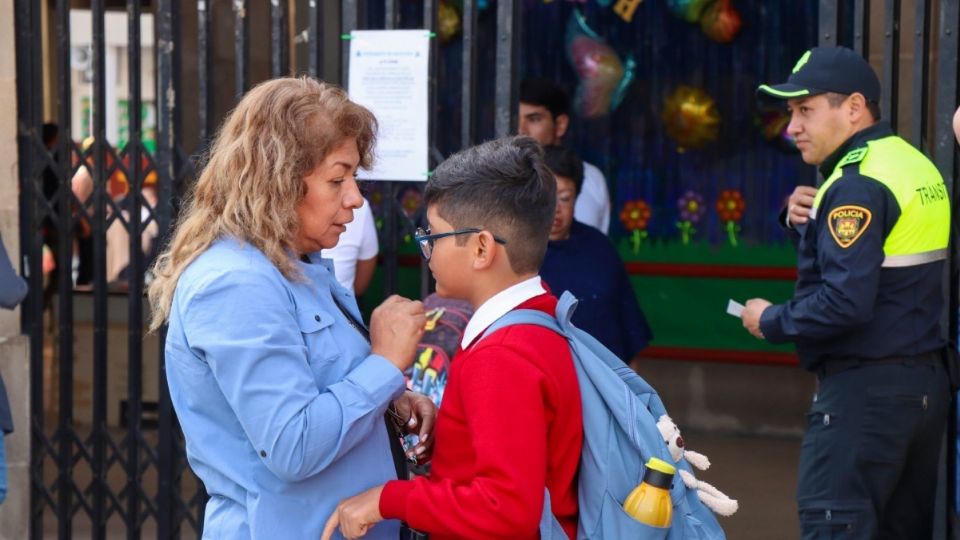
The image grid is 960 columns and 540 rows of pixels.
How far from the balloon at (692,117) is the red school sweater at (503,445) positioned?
20.6ft

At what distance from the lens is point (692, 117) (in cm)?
857

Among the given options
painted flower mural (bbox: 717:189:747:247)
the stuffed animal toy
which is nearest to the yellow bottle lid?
the stuffed animal toy

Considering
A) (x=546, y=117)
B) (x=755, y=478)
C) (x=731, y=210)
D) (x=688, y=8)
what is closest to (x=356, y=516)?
(x=546, y=117)

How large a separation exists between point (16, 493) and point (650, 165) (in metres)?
4.83

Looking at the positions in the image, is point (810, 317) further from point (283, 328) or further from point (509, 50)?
point (283, 328)

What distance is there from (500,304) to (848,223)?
5.90 feet

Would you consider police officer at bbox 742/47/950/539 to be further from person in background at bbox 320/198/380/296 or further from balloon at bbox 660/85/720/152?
balloon at bbox 660/85/720/152

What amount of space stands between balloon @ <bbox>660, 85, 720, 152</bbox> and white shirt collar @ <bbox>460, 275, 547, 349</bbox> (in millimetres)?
6232

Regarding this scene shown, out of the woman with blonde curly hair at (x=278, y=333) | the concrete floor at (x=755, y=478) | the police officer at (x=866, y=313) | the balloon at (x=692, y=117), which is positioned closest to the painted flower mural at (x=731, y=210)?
the balloon at (x=692, y=117)

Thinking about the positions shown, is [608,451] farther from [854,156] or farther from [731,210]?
[731,210]

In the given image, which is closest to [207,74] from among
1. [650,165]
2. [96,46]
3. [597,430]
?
[96,46]

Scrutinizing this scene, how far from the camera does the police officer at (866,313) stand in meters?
3.96

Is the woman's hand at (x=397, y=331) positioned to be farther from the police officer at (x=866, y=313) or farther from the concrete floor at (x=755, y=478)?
the concrete floor at (x=755, y=478)

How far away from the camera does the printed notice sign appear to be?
15.4ft
